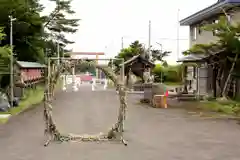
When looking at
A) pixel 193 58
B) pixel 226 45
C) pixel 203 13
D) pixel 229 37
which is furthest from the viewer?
pixel 203 13

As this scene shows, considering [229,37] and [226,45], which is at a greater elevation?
[229,37]

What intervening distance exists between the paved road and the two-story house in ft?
34.8

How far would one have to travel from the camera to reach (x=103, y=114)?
18547mm

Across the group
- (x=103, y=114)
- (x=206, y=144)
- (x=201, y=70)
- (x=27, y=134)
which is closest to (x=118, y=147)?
(x=206, y=144)

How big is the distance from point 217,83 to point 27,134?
53.6ft

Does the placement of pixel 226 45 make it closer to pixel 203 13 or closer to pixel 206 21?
pixel 203 13

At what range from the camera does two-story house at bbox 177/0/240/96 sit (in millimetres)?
26778

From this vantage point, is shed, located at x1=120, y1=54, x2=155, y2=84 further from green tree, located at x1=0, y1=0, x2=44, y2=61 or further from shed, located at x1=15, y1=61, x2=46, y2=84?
green tree, located at x1=0, y1=0, x2=44, y2=61

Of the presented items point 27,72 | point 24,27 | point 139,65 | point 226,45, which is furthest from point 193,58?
point 24,27

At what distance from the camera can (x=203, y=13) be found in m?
30.6

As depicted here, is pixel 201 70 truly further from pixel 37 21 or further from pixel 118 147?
pixel 118 147

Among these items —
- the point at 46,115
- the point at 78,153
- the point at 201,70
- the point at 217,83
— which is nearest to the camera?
the point at 78,153

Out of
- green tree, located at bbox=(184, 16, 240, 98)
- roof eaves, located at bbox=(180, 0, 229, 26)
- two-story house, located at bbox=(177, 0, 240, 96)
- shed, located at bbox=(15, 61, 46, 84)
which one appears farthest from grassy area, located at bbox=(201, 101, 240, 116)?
shed, located at bbox=(15, 61, 46, 84)

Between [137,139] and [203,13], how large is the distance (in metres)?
20.4
